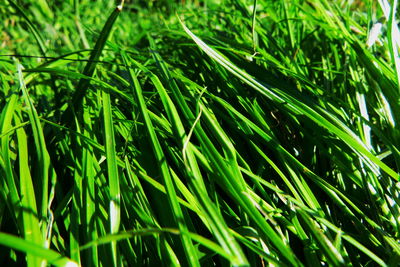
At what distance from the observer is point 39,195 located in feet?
2.77

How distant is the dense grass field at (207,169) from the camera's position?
731 mm

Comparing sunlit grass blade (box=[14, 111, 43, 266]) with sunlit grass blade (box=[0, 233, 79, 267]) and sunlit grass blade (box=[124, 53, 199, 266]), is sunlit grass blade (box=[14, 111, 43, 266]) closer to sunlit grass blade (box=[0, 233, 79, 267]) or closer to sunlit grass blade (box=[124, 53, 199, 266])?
sunlit grass blade (box=[0, 233, 79, 267])

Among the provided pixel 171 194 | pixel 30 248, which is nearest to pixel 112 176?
pixel 171 194

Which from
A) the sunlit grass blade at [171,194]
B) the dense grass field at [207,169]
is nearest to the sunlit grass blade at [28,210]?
the dense grass field at [207,169]

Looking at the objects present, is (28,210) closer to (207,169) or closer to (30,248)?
(30,248)

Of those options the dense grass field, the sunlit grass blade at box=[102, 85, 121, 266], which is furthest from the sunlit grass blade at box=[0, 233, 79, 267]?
the sunlit grass blade at box=[102, 85, 121, 266]

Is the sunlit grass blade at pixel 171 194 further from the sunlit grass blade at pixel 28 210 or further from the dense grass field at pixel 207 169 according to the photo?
the sunlit grass blade at pixel 28 210

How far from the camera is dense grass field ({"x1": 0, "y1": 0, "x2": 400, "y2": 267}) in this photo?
28.8 inches

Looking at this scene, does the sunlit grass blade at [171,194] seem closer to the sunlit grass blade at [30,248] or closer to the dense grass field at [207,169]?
the dense grass field at [207,169]

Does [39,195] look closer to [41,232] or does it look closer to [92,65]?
[41,232]

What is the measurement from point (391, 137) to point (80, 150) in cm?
80

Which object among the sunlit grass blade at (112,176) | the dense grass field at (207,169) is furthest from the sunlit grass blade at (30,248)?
the sunlit grass blade at (112,176)

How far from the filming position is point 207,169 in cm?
82

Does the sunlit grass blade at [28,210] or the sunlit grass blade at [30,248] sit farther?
the sunlit grass blade at [28,210]
